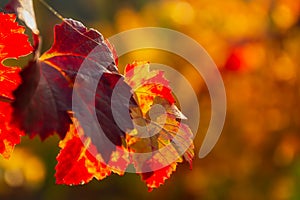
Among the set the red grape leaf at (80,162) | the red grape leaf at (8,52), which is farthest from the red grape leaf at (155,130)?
the red grape leaf at (8,52)

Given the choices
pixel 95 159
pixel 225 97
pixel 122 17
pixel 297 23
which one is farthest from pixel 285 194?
pixel 95 159

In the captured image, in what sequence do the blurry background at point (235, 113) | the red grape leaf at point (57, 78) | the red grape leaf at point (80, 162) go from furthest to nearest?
the blurry background at point (235, 113) < the red grape leaf at point (80, 162) < the red grape leaf at point (57, 78)

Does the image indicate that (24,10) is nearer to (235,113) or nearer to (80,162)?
(80,162)

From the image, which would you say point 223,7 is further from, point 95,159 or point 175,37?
point 95,159

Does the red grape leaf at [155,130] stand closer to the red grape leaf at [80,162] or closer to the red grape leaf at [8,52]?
the red grape leaf at [80,162]

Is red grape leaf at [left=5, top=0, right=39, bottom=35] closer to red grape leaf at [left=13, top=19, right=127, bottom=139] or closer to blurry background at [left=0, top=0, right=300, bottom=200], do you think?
red grape leaf at [left=13, top=19, right=127, bottom=139]

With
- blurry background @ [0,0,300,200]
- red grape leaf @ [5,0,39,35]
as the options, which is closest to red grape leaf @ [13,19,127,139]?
red grape leaf @ [5,0,39,35]

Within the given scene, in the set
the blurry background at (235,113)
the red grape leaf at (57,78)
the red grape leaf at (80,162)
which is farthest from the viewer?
the blurry background at (235,113)
